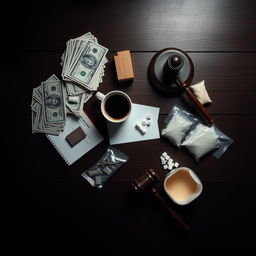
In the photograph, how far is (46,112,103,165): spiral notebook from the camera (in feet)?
3.13

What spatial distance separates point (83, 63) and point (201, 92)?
0.37m

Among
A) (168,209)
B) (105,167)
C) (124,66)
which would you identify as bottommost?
(168,209)

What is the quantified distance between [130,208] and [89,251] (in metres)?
0.18

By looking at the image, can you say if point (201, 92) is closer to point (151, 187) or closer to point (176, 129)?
point (176, 129)

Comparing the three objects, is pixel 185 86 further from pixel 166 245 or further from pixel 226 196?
pixel 166 245

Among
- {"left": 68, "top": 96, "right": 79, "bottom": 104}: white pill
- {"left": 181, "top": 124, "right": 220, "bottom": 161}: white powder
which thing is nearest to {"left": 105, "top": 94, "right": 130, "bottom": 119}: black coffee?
{"left": 68, "top": 96, "right": 79, "bottom": 104}: white pill

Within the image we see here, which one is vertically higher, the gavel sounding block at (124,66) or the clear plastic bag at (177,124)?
the gavel sounding block at (124,66)

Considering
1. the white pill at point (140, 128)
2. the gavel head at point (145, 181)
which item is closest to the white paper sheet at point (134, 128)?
the white pill at point (140, 128)

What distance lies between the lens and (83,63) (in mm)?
954

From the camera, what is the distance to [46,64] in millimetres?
966

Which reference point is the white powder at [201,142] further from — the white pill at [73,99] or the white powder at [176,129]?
the white pill at [73,99]

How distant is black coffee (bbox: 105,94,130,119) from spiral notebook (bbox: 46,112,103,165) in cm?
8

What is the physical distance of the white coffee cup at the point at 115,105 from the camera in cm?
90

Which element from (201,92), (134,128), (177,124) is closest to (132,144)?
(134,128)
